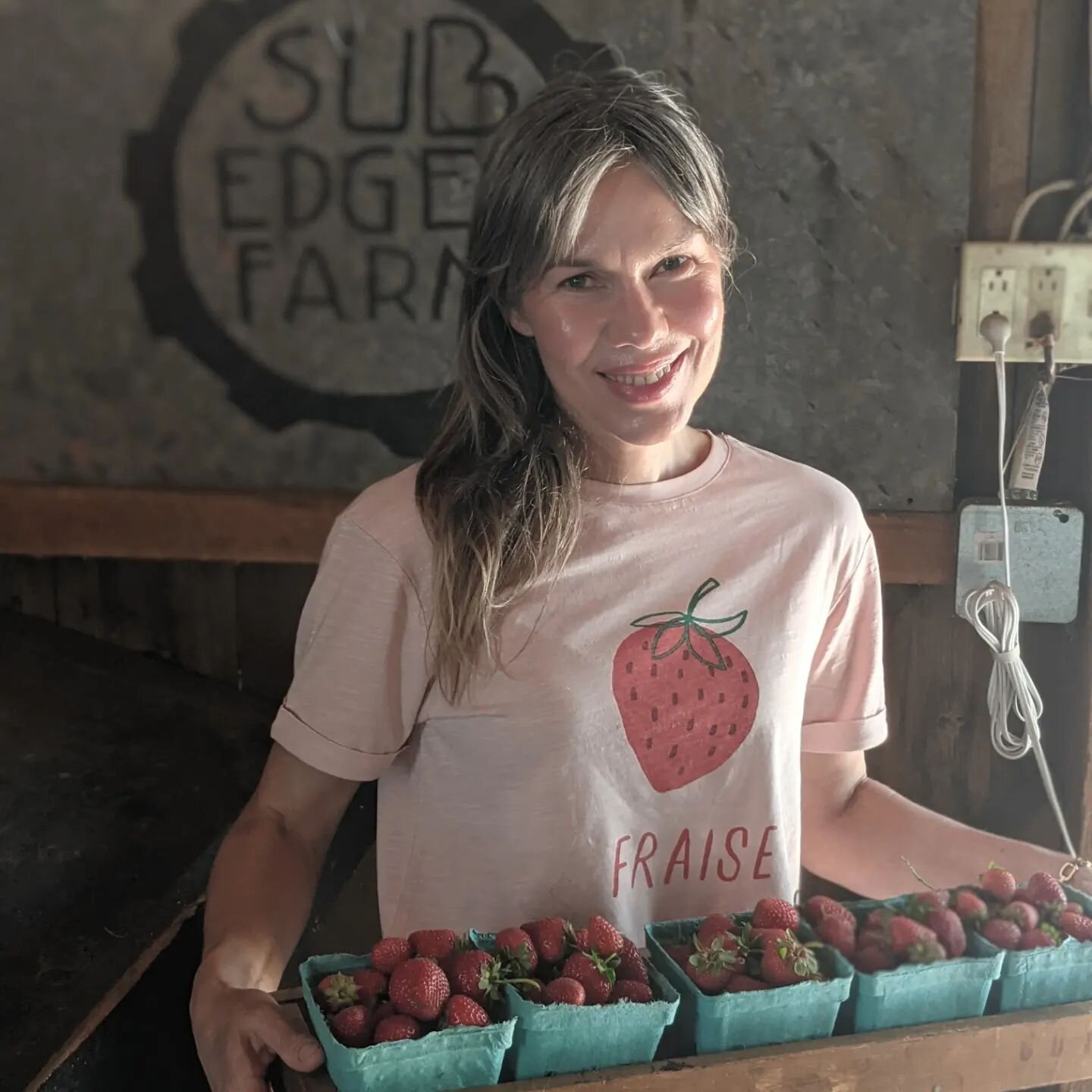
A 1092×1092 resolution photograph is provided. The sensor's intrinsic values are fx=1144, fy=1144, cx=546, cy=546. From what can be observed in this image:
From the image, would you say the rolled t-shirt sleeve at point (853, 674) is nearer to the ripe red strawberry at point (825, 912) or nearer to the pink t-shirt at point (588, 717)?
the pink t-shirt at point (588, 717)

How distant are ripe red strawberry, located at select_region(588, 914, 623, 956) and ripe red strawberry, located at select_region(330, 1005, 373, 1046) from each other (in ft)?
0.53

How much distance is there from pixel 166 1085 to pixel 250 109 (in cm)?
107

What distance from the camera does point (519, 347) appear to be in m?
1.00

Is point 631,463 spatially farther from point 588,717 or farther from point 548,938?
Answer: point 548,938

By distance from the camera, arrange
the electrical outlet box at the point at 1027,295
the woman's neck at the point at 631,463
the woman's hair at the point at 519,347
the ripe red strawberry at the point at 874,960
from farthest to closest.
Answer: the electrical outlet box at the point at 1027,295 < the woman's neck at the point at 631,463 < the woman's hair at the point at 519,347 < the ripe red strawberry at the point at 874,960

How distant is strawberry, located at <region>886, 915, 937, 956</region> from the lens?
79cm

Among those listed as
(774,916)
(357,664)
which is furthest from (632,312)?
(774,916)

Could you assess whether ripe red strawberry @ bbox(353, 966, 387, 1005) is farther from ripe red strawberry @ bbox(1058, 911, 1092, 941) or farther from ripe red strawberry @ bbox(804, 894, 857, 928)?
ripe red strawberry @ bbox(1058, 911, 1092, 941)

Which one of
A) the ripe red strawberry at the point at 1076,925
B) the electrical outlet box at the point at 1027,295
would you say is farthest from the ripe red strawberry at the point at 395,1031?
the electrical outlet box at the point at 1027,295

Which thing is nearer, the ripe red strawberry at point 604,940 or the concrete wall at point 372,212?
the ripe red strawberry at point 604,940

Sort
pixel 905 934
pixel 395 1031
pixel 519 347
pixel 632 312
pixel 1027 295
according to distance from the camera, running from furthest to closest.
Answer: pixel 1027 295, pixel 519 347, pixel 632 312, pixel 905 934, pixel 395 1031

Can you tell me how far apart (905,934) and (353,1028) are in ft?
1.24

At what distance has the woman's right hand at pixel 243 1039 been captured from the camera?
71 cm

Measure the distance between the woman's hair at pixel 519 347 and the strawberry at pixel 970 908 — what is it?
0.39m
